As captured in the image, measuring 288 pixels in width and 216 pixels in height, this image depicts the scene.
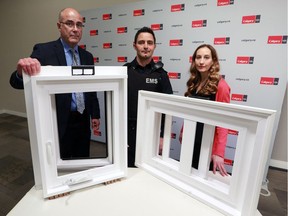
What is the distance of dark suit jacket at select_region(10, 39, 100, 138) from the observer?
1.07 meters

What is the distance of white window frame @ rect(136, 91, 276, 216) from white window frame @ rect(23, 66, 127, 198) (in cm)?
15

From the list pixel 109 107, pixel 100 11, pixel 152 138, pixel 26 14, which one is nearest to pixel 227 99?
pixel 152 138

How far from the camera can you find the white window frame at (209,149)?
63 centimetres

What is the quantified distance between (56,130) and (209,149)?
645 mm

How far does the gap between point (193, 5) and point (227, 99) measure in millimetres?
1585

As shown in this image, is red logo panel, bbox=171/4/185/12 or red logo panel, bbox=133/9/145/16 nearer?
red logo panel, bbox=171/4/185/12

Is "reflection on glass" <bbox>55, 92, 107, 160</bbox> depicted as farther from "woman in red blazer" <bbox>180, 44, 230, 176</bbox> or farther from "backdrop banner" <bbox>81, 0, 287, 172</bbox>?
"backdrop banner" <bbox>81, 0, 287, 172</bbox>

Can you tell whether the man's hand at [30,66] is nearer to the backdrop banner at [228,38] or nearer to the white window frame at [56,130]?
the white window frame at [56,130]

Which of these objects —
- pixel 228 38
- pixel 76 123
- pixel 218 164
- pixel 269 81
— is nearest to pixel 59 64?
pixel 76 123

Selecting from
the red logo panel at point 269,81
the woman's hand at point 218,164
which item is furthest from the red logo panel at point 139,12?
the woman's hand at point 218,164

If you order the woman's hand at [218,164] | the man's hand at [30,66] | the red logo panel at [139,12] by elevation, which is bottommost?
the woman's hand at [218,164]

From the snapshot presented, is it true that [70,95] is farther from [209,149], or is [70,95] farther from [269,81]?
[269,81]

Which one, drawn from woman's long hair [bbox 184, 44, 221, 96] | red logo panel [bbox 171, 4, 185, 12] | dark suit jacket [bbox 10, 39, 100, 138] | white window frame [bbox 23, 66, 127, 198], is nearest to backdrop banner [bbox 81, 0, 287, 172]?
red logo panel [bbox 171, 4, 185, 12]

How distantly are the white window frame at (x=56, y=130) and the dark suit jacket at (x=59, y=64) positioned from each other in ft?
0.98
